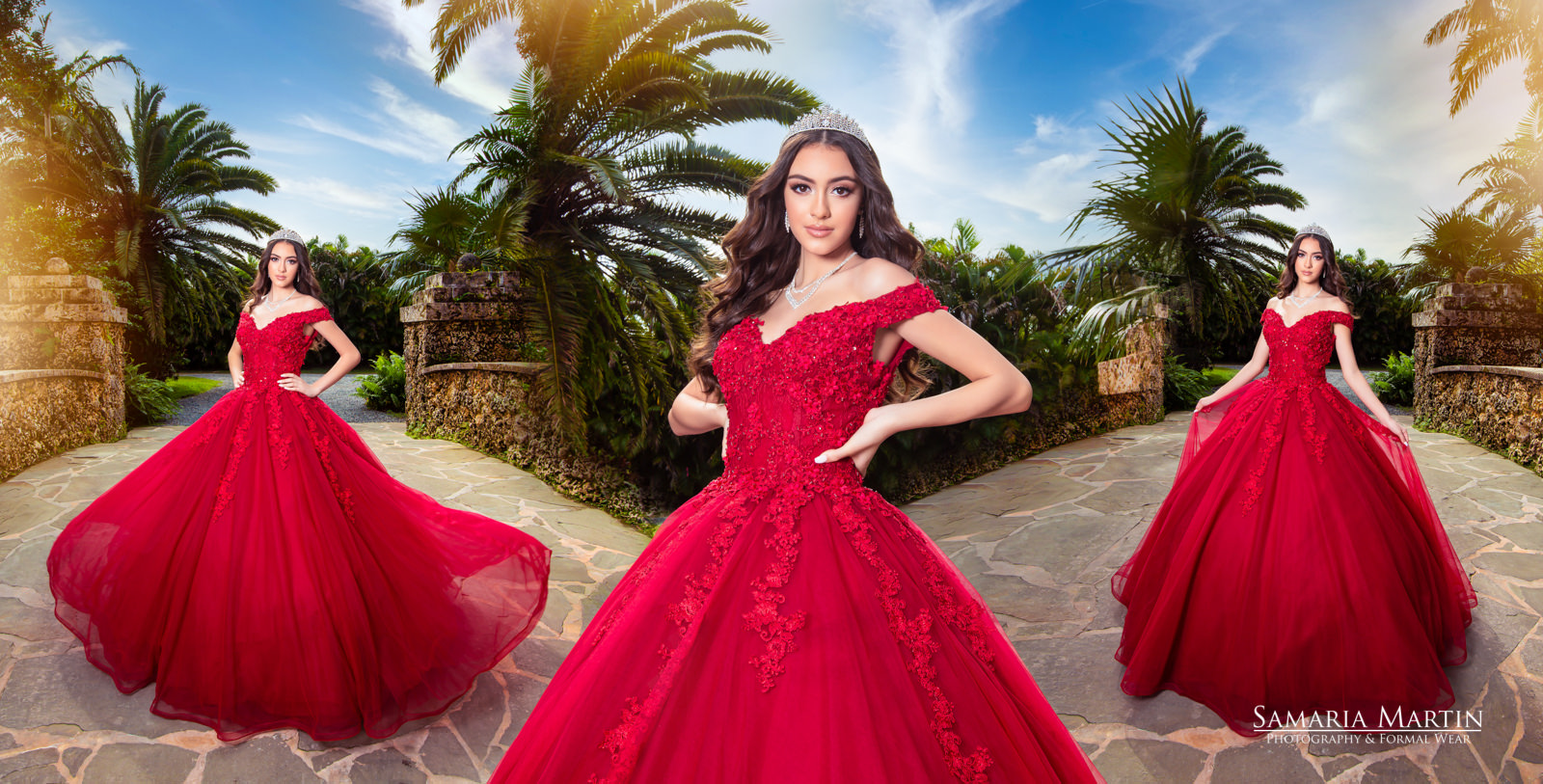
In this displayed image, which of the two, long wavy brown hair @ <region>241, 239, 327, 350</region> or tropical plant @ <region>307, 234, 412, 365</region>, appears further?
tropical plant @ <region>307, 234, 412, 365</region>

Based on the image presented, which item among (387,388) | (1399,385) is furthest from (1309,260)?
(387,388)

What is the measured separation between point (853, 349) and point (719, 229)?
22.1 ft

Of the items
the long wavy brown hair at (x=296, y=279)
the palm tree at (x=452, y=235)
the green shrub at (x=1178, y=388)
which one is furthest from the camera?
the green shrub at (x=1178, y=388)

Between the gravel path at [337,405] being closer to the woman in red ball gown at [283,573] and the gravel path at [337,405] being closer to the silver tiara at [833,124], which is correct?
the woman in red ball gown at [283,573]

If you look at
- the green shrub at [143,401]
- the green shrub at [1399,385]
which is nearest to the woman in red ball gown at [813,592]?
the green shrub at [143,401]

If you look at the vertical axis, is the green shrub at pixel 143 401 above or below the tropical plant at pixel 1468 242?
below

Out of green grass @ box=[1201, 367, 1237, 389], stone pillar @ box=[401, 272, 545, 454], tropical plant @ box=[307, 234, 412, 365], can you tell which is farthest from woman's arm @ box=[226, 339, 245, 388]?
tropical plant @ box=[307, 234, 412, 365]

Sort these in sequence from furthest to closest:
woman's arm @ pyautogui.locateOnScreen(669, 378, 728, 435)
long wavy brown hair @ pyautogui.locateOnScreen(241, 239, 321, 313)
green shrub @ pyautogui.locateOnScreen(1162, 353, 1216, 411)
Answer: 1. green shrub @ pyautogui.locateOnScreen(1162, 353, 1216, 411)
2. long wavy brown hair @ pyautogui.locateOnScreen(241, 239, 321, 313)
3. woman's arm @ pyautogui.locateOnScreen(669, 378, 728, 435)

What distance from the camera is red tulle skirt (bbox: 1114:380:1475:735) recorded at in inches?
131

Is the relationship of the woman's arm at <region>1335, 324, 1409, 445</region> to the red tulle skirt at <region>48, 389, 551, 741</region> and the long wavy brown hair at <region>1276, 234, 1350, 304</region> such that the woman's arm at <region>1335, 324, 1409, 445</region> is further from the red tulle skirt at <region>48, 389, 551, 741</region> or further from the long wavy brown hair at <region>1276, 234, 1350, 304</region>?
the red tulle skirt at <region>48, 389, 551, 741</region>

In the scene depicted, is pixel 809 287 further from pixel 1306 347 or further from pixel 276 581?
pixel 1306 347

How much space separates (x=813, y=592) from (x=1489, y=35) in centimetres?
1848

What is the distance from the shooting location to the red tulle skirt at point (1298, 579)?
3326 millimetres

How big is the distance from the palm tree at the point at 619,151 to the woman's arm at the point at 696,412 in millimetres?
5462
